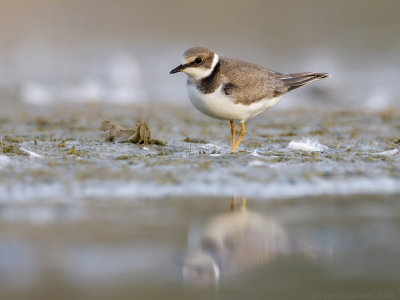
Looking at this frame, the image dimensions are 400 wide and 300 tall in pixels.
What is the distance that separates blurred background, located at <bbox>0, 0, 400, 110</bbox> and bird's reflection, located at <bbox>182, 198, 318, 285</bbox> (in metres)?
8.37

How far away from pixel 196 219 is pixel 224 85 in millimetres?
2502

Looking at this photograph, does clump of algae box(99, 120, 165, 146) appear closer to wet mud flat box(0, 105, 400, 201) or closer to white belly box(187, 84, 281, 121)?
wet mud flat box(0, 105, 400, 201)

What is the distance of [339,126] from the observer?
8.69m

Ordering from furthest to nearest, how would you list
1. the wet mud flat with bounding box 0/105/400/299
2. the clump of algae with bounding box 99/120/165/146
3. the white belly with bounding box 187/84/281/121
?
the clump of algae with bounding box 99/120/165/146, the white belly with bounding box 187/84/281/121, the wet mud flat with bounding box 0/105/400/299

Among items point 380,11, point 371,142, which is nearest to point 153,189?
point 371,142

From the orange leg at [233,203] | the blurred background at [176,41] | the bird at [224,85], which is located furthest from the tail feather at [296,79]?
the blurred background at [176,41]

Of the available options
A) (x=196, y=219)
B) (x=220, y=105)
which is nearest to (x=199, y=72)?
(x=220, y=105)

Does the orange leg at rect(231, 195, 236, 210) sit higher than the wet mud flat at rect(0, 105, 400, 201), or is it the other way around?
the wet mud flat at rect(0, 105, 400, 201)

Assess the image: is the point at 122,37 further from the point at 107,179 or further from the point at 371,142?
the point at 107,179

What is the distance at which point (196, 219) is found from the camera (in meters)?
4.28

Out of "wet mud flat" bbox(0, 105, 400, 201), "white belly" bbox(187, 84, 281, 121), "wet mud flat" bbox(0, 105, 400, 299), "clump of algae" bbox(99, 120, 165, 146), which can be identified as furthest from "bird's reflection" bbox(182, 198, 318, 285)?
"clump of algae" bbox(99, 120, 165, 146)

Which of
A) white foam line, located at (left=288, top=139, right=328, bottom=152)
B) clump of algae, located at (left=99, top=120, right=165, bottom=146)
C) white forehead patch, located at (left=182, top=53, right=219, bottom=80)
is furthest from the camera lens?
clump of algae, located at (left=99, top=120, right=165, bottom=146)

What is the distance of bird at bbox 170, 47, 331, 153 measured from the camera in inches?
255

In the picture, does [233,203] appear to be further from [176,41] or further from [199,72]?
[176,41]
